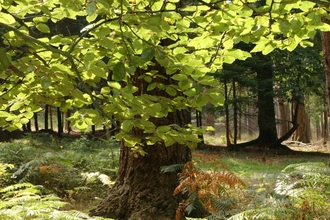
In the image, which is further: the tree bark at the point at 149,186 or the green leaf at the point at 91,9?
the tree bark at the point at 149,186

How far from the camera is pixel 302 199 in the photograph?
421 centimetres

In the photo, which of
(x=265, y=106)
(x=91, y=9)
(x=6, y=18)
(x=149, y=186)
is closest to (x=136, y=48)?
(x=91, y=9)

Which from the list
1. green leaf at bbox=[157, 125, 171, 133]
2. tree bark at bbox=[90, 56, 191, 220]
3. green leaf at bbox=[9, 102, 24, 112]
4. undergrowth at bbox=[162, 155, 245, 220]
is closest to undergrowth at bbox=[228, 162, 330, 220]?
undergrowth at bbox=[162, 155, 245, 220]

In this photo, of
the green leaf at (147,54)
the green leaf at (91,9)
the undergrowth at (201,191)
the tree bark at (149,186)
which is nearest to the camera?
the green leaf at (91,9)

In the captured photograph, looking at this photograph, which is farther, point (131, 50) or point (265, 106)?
point (265, 106)

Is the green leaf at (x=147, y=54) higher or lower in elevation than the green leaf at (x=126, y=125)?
higher

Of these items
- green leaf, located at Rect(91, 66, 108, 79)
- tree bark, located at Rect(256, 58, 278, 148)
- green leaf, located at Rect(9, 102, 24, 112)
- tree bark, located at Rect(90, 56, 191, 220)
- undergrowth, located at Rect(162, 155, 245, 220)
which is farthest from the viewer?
tree bark, located at Rect(256, 58, 278, 148)

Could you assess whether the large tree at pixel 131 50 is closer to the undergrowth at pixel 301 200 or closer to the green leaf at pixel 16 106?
the green leaf at pixel 16 106

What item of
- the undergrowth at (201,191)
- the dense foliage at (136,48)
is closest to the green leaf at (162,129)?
the dense foliage at (136,48)

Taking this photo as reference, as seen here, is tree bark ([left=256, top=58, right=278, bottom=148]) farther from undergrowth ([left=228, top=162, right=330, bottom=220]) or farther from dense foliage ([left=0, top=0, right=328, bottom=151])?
dense foliage ([left=0, top=0, right=328, bottom=151])

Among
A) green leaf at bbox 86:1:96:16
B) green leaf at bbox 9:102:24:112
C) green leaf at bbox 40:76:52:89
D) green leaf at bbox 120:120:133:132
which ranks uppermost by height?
green leaf at bbox 86:1:96:16

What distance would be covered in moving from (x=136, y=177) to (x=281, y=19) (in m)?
3.54

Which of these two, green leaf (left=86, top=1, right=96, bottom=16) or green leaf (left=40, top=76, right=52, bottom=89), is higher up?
green leaf (left=86, top=1, right=96, bottom=16)

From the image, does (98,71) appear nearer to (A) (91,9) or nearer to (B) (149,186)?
(A) (91,9)
